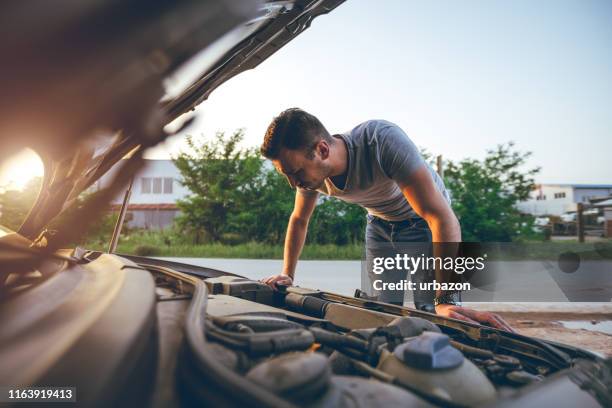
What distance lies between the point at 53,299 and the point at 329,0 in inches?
55.8

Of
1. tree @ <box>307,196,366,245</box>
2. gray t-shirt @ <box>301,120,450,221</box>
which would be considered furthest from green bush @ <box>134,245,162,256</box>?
gray t-shirt @ <box>301,120,450,221</box>

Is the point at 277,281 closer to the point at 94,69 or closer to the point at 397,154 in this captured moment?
the point at 397,154

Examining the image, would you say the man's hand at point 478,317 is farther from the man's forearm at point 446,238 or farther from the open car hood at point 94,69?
the open car hood at point 94,69

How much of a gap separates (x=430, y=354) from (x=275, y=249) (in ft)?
36.8

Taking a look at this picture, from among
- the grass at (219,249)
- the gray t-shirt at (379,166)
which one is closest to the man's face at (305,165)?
the gray t-shirt at (379,166)

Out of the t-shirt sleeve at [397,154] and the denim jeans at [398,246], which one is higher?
the t-shirt sleeve at [397,154]

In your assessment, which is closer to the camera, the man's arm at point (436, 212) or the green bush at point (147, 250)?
the man's arm at point (436, 212)

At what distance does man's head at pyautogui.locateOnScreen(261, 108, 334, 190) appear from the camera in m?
2.39

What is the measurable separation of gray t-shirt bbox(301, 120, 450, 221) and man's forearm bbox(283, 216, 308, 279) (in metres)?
0.32

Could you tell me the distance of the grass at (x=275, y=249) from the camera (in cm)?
983

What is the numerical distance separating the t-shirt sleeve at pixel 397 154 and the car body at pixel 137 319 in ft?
3.82

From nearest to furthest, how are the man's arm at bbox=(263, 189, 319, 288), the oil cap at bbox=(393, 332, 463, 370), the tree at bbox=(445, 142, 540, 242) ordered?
the oil cap at bbox=(393, 332, 463, 370)
the man's arm at bbox=(263, 189, 319, 288)
the tree at bbox=(445, 142, 540, 242)

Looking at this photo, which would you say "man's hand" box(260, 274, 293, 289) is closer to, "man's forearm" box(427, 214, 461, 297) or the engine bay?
the engine bay

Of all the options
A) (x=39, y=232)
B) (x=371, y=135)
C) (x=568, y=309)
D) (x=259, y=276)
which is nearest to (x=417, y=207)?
(x=371, y=135)
